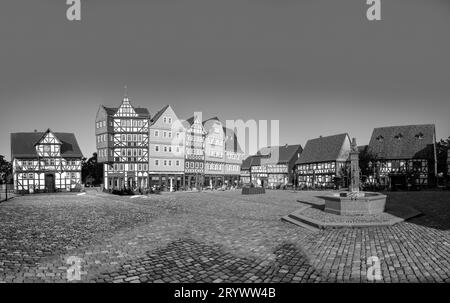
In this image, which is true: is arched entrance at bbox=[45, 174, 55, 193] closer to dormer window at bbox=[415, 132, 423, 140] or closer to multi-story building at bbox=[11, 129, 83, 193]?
multi-story building at bbox=[11, 129, 83, 193]

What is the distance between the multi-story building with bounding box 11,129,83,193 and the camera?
156ft

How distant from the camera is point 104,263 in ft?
20.7

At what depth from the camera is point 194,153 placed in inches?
2122

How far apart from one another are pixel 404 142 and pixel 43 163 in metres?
62.2

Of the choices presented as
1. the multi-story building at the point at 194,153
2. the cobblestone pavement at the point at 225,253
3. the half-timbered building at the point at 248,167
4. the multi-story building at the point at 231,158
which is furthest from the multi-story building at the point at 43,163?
the cobblestone pavement at the point at 225,253

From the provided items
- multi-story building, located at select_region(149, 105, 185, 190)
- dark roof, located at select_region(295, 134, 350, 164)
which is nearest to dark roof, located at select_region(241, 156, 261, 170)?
dark roof, located at select_region(295, 134, 350, 164)

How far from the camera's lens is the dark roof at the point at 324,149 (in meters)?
56.2

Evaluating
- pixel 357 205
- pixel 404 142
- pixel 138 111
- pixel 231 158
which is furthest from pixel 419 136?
pixel 138 111

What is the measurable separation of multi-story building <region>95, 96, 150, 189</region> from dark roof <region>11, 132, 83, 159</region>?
7.53m

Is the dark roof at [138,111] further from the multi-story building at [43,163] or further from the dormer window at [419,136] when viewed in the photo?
the dormer window at [419,136]

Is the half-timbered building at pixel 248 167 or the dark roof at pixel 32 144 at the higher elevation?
the dark roof at pixel 32 144
